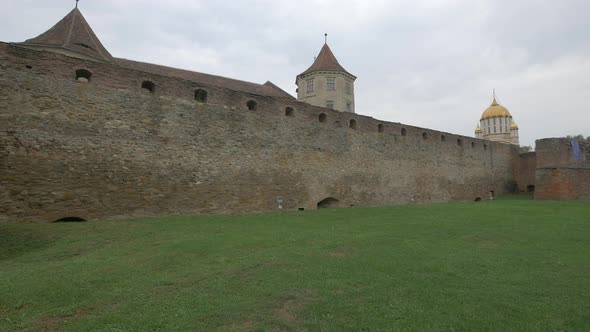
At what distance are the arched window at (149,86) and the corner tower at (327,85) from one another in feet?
78.0

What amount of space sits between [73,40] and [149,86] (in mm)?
7678

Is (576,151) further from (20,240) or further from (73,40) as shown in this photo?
(73,40)

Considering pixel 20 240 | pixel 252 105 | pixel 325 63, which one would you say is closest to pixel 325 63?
pixel 325 63

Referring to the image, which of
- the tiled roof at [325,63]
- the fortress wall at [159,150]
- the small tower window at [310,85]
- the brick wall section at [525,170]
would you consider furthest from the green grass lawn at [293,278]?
the tiled roof at [325,63]

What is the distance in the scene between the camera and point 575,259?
21.5 feet

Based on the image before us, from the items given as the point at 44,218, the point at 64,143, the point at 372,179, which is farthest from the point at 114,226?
the point at 372,179

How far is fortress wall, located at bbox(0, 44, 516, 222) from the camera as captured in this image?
35.5 ft

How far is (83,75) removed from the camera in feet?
40.2

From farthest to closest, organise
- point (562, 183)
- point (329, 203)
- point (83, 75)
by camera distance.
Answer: point (562, 183), point (329, 203), point (83, 75)

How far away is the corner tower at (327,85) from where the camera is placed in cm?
3644

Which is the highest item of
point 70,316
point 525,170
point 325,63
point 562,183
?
point 325,63

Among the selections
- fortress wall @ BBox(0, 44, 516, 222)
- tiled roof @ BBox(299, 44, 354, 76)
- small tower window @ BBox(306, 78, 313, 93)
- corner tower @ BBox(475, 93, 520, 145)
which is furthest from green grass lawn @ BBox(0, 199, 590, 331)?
corner tower @ BBox(475, 93, 520, 145)

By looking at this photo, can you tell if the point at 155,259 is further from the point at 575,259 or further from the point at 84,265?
the point at 575,259

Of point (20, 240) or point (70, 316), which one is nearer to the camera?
point (70, 316)
